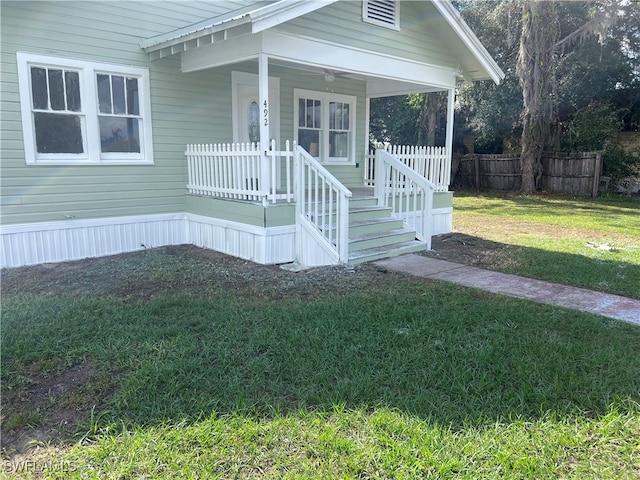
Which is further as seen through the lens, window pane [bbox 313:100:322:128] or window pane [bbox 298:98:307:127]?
window pane [bbox 313:100:322:128]

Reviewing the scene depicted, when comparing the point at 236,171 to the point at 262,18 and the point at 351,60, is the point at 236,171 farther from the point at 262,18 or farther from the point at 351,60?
the point at 351,60

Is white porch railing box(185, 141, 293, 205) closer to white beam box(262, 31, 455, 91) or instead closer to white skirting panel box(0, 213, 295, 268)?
white skirting panel box(0, 213, 295, 268)

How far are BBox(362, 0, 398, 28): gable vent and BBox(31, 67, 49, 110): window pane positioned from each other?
488 cm

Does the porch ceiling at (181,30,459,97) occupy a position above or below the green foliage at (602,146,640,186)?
above

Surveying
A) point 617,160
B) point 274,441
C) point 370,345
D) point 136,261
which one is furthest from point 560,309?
point 617,160

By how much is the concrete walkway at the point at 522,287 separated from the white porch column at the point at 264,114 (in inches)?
78.6

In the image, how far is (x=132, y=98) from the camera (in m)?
7.37

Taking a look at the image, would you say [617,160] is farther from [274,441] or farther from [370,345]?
[274,441]

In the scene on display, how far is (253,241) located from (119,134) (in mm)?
2794

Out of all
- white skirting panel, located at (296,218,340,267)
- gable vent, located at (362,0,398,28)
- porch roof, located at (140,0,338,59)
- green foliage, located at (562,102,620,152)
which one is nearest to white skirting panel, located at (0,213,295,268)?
white skirting panel, located at (296,218,340,267)

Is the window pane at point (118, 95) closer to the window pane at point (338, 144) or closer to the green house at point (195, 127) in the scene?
the green house at point (195, 127)

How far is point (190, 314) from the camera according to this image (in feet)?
14.8

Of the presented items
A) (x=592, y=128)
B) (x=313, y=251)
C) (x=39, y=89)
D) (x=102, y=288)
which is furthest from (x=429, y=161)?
(x=592, y=128)

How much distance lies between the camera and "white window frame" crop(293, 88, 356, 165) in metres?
9.45
